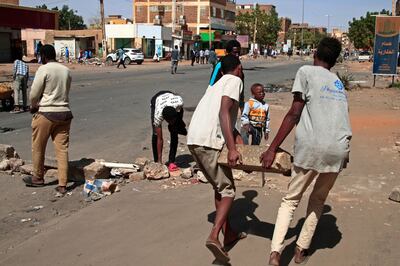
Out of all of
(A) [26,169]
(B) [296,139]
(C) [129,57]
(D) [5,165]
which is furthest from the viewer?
(C) [129,57]

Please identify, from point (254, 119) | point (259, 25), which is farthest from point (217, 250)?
point (259, 25)

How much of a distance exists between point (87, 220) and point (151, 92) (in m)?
13.7

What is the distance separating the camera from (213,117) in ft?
12.7

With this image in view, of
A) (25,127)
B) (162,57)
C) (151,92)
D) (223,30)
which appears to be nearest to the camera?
(25,127)

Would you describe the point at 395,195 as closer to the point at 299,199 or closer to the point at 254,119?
the point at 254,119

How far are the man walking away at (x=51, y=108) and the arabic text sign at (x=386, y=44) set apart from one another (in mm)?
19635

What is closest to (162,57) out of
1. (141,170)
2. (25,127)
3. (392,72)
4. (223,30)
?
(223,30)

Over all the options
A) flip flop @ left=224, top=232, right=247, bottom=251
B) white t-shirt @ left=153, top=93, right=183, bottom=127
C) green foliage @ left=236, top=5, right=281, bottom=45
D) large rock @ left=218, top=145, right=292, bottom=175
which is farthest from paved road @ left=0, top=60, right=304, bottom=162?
green foliage @ left=236, top=5, right=281, bottom=45

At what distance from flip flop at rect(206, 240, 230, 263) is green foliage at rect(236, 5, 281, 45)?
319ft

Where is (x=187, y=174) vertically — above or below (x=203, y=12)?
below

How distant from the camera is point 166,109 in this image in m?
6.32

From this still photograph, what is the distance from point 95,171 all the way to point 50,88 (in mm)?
1255

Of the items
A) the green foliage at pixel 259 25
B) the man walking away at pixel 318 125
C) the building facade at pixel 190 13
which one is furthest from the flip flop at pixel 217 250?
the green foliage at pixel 259 25

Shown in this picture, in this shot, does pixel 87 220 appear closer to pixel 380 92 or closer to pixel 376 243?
pixel 376 243
